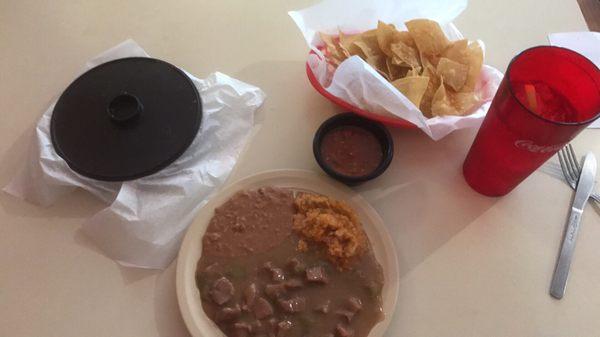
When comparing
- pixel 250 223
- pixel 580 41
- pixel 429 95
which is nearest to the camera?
pixel 250 223

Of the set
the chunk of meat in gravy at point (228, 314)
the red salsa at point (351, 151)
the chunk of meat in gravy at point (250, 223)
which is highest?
the red salsa at point (351, 151)

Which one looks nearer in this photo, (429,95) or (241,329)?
(241,329)

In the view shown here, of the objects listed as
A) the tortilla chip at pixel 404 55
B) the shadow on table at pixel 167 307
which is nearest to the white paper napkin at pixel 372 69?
the tortilla chip at pixel 404 55

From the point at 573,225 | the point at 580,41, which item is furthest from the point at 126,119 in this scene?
the point at 580,41

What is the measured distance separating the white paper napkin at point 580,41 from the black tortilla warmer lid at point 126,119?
1.01 meters

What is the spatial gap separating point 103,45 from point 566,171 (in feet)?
4.08

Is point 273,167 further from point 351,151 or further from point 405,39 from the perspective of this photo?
point 405,39

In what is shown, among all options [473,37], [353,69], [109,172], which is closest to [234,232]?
[109,172]

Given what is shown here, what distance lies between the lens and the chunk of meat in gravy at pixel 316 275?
0.87 metres

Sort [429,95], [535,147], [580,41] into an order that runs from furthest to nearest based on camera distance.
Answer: [580,41] < [429,95] < [535,147]

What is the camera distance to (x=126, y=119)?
100cm

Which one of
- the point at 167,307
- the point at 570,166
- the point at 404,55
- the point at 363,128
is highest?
the point at 404,55

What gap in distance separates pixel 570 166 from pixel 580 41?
444 mm

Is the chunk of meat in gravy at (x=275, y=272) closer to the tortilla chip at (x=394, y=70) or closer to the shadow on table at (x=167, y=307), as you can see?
the shadow on table at (x=167, y=307)
